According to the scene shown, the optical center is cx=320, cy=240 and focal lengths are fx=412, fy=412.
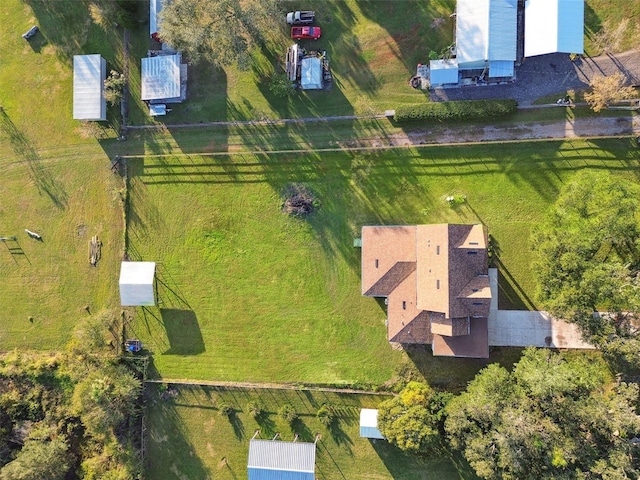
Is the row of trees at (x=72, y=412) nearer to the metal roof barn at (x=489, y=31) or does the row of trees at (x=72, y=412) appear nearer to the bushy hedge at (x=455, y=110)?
the bushy hedge at (x=455, y=110)

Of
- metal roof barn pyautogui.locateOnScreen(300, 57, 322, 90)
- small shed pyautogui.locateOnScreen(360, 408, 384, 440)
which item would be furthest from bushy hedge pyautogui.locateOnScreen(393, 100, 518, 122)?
small shed pyautogui.locateOnScreen(360, 408, 384, 440)

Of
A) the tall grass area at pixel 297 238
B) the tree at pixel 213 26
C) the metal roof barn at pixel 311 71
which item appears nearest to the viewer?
the tree at pixel 213 26

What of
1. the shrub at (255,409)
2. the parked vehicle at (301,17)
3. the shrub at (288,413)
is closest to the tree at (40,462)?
the shrub at (255,409)

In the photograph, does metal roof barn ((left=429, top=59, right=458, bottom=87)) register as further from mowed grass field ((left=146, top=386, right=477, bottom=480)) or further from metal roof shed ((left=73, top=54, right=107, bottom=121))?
metal roof shed ((left=73, top=54, right=107, bottom=121))

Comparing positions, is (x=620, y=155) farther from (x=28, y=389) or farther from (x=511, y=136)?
(x=28, y=389)

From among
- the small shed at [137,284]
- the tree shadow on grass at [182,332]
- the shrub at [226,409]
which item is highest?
the small shed at [137,284]

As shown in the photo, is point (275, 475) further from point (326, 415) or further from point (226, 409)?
point (226, 409)

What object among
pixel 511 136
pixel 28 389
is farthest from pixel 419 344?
pixel 28 389
